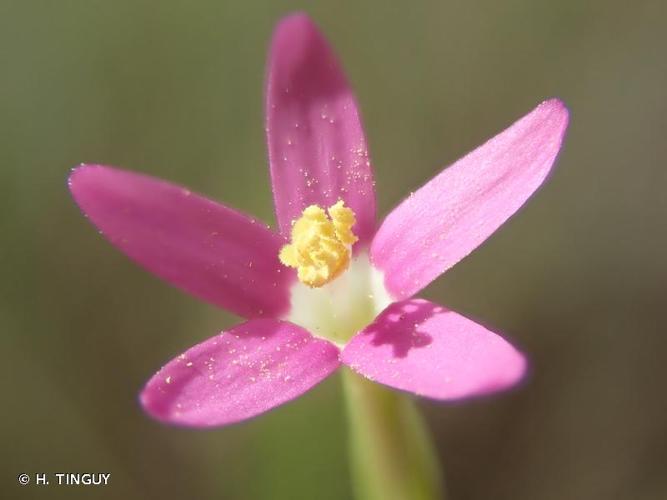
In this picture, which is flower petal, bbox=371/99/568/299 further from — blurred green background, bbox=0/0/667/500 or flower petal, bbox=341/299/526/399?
blurred green background, bbox=0/0/667/500

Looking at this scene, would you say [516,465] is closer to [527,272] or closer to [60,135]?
[527,272]

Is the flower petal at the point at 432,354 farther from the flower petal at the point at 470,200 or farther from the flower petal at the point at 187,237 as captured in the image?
the flower petal at the point at 187,237

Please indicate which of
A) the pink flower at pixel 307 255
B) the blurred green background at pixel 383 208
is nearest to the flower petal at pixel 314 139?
the pink flower at pixel 307 255

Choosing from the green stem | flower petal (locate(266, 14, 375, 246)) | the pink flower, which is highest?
flower petal (locate(266, 14, 375, 246))

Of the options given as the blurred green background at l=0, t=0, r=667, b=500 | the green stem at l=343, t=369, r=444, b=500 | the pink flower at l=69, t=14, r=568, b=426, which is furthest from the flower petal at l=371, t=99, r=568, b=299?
the blurred green background at l=0, t=0, r=667, b=500

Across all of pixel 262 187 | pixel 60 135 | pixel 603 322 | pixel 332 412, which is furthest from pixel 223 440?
pixel 603 322

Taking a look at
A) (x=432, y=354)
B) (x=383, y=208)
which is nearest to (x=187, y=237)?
(x=432, y=354)
